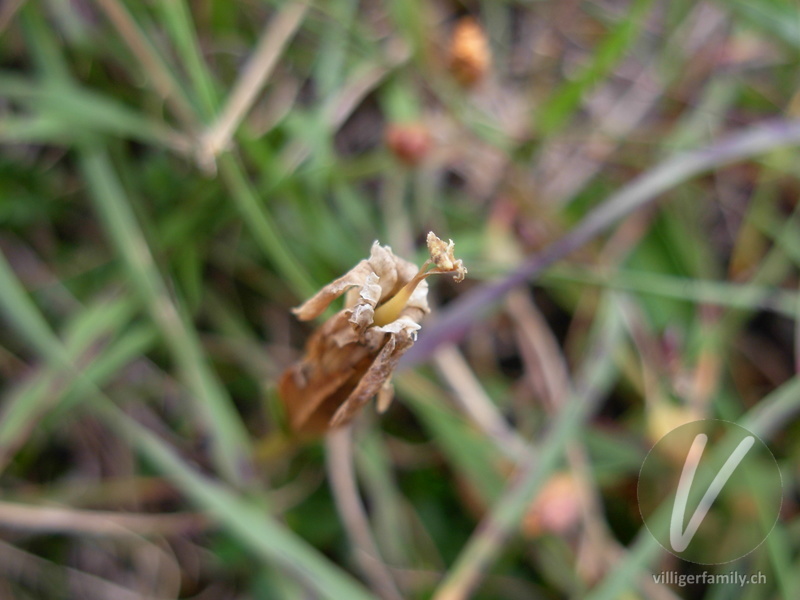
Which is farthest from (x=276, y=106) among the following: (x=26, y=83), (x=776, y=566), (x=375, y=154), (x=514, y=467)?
(x=776, y=566)

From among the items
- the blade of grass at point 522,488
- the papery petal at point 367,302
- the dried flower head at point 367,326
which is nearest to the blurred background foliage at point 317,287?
the blade of grass at point 522,488

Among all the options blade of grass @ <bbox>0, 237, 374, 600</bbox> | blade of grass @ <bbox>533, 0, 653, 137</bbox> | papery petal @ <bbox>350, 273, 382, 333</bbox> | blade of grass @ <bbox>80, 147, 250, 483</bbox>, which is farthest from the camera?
blade of grass @ <bbox>533, 0, 653, 137</bbox>

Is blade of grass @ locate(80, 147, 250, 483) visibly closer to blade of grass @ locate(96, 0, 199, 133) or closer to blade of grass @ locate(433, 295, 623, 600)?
blade of grass @ locate(96, 0, 199, 133)

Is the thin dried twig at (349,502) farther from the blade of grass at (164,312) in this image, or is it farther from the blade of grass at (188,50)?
the blade of grass at (188,50)

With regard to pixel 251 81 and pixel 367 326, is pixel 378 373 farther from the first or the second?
pixel 251 81

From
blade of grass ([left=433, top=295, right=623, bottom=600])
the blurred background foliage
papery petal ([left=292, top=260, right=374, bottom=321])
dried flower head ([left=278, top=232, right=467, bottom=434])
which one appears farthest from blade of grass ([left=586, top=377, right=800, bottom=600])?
papery petal ([left=292, top=260, right=374, bottom=321])

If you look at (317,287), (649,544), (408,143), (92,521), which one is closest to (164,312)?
(317,287)
